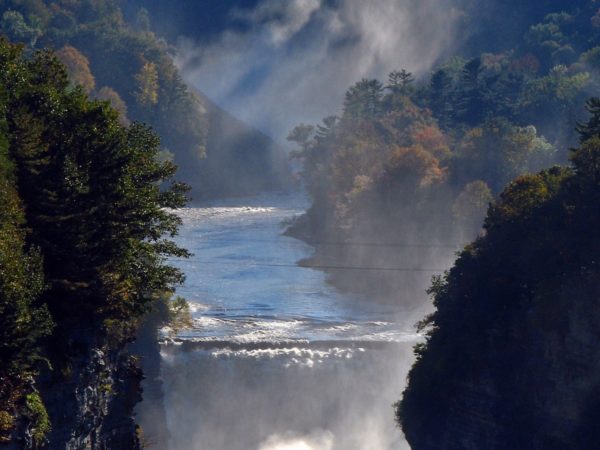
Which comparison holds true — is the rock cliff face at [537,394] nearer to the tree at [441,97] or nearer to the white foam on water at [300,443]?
the white foam on water at [300,443]

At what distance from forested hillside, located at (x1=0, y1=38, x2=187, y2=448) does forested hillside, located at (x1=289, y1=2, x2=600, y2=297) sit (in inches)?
2737

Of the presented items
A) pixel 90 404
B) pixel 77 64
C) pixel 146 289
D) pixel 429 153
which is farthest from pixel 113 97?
pixel 90 404

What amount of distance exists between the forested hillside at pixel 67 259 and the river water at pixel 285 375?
3504cm

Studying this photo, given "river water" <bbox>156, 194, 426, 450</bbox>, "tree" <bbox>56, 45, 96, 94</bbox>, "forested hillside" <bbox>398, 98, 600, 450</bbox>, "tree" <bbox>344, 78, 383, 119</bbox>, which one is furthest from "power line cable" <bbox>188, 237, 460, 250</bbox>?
"tree" <bbox>56, 45, 96, 94</bbox>

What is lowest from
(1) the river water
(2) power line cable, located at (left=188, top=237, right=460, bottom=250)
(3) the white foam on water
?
(3) the white foam on water

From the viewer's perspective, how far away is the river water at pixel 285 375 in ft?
234

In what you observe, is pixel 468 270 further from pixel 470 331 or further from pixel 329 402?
pixel 329 402

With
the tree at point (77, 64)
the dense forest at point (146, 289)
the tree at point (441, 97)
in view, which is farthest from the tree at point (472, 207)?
the tree at point (77, 64)

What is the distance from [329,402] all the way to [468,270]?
21.5 meters

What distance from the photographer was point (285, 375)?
75.8 meters

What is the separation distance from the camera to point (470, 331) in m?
55.0

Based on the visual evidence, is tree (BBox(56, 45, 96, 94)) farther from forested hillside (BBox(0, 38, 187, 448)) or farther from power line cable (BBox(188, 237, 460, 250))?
forested hillside (BBox(0, 38, 187, 448))

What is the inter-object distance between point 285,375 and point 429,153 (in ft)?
208

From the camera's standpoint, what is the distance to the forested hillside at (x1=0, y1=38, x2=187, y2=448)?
28188 mm
